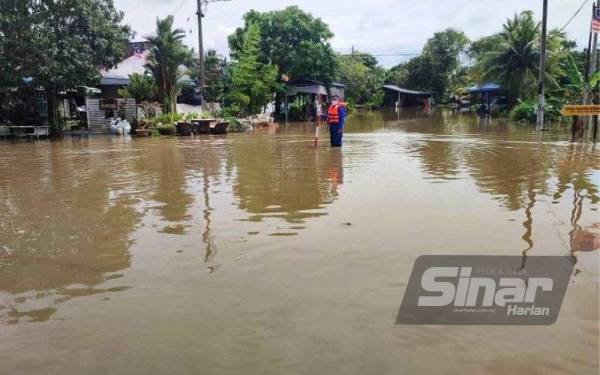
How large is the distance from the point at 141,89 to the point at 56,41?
307 inches

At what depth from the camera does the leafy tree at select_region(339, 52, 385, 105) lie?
58475mm

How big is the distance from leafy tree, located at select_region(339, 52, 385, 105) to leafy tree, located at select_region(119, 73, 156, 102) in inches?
1021

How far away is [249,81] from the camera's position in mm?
32562

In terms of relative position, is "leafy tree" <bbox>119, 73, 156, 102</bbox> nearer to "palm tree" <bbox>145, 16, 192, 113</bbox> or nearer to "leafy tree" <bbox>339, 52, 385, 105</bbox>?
"palm tree" <bbox>145, 16, 192, 113</bbox>

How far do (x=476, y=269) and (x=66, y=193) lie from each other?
7.04 m

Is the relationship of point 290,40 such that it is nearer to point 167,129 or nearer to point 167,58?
point 167,58

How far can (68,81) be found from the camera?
75.2 feet

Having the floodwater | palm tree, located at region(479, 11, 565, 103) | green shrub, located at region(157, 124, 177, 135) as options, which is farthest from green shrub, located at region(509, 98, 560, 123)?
the floodwater

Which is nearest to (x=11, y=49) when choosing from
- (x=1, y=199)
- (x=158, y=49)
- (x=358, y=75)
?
(x=158, y=49)

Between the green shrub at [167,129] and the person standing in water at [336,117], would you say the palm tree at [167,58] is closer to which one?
the green shrub at [167,129]

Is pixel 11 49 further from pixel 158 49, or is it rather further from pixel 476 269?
pixel 476 269

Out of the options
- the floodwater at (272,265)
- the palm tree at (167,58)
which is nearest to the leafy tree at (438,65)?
the palm tree at (167,58)

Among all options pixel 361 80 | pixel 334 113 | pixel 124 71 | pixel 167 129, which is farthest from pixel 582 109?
pixel 361 80

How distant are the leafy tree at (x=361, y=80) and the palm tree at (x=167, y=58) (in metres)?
25.7
